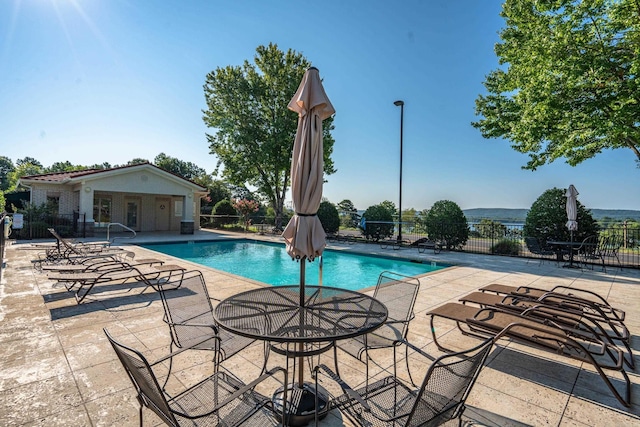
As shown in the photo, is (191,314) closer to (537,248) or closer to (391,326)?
(391,326)

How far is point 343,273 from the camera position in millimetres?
9898

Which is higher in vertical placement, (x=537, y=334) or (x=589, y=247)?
(x=589, y=247)

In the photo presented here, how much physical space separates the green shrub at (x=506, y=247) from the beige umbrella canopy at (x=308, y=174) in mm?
11776

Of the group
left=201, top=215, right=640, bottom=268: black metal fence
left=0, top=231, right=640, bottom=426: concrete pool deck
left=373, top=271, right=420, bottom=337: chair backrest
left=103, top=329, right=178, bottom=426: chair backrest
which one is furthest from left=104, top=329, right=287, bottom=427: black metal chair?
left=201, top=215, right=640, bottom=268: black metal fence

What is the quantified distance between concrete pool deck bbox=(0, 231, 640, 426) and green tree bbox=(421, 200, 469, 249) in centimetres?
735

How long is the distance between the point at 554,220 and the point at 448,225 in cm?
355

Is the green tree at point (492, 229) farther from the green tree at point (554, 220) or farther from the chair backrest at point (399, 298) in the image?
the chair backrest at point (399, 298)

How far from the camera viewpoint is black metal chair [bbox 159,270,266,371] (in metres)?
2.49

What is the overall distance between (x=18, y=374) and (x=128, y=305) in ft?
6.75

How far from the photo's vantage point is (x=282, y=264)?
1118cm

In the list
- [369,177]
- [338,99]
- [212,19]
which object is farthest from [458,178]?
[212,19]

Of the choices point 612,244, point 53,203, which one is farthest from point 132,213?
point 612,244

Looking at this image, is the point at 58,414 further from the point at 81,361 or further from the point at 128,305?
the point at 128,305

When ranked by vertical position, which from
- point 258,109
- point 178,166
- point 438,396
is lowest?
point 438,396
